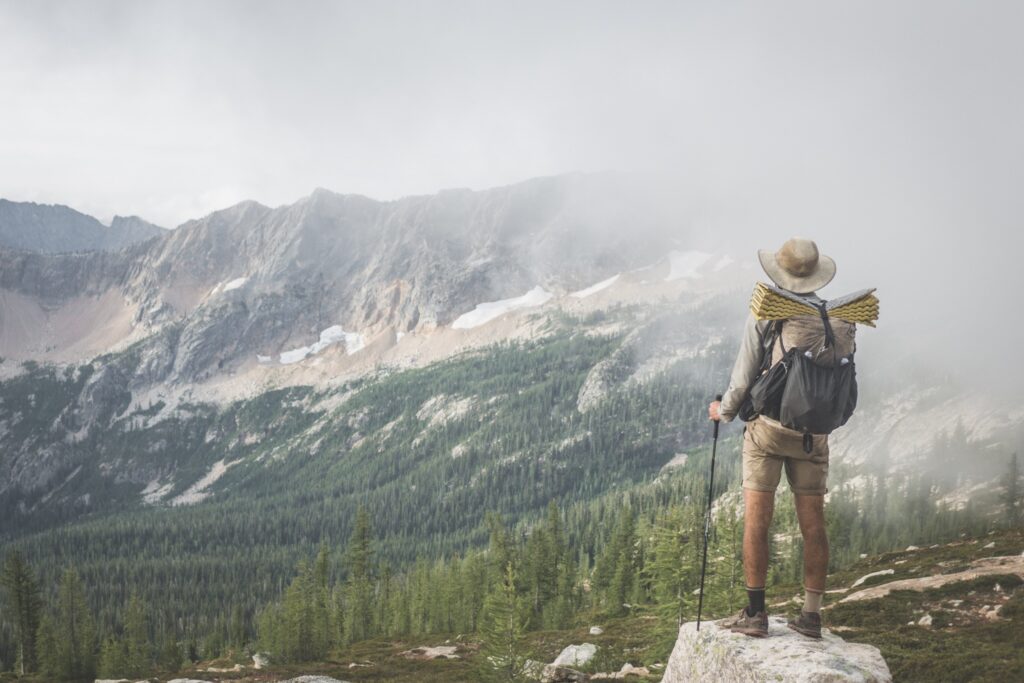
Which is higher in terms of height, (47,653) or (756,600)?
(756,600)

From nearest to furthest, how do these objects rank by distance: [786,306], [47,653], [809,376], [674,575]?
[809,376] < [786,306] < [674,575] < [47,653]

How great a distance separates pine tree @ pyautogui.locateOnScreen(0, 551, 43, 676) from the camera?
186 ft

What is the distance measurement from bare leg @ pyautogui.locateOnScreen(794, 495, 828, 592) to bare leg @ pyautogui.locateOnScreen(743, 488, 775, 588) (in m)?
0.46

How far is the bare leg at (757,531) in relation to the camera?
24.8ft

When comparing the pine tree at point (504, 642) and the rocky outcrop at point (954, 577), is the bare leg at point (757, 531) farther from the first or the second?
the rocky outcrop at point (954, 577)

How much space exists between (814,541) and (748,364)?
2542 mm

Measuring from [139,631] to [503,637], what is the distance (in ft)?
255

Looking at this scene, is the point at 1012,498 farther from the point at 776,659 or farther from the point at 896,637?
the point at 776,659

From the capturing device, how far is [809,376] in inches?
264

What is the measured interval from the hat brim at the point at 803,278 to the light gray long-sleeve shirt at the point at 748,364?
0.11 metres

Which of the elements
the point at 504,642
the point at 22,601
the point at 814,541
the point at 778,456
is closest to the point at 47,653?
the point at 22,601

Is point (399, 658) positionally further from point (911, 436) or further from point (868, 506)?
point (911, 436)

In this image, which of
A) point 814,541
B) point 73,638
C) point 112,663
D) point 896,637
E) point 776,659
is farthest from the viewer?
point 73,638

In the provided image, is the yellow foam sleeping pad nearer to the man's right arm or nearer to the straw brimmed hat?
the man's right arm
